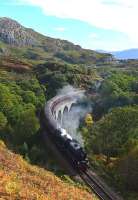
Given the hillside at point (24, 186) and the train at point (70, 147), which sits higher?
the hillside at point (24, 186)

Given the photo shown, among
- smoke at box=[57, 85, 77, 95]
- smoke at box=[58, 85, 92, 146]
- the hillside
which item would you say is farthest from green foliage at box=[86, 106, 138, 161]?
smoke at box=[57, 85, 77, 95]

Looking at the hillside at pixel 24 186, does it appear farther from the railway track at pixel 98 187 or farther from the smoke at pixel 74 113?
the smoke at pixel 74 113

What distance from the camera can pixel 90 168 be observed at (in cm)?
6694

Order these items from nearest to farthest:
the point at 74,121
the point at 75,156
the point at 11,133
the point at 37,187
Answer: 1. the point at 37,187
2. the point at 75,156
3. the point at 11,133
4. the point at 74,121

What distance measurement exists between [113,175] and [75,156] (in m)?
6.50

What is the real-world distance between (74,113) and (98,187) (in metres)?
89.6

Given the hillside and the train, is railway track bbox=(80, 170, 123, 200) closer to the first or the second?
the train

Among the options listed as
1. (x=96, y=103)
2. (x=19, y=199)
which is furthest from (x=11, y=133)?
(x=96, y=103)

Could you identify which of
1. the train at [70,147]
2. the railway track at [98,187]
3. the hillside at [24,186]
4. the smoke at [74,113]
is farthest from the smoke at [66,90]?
the hillside at [24,186]

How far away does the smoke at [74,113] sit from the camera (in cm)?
12345

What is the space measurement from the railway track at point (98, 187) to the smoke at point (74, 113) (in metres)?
49.6

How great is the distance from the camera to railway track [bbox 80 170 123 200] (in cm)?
5503

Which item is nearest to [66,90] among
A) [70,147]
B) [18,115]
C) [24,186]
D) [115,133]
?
[18,115]

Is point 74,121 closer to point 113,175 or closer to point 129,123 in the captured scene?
point 129,123
